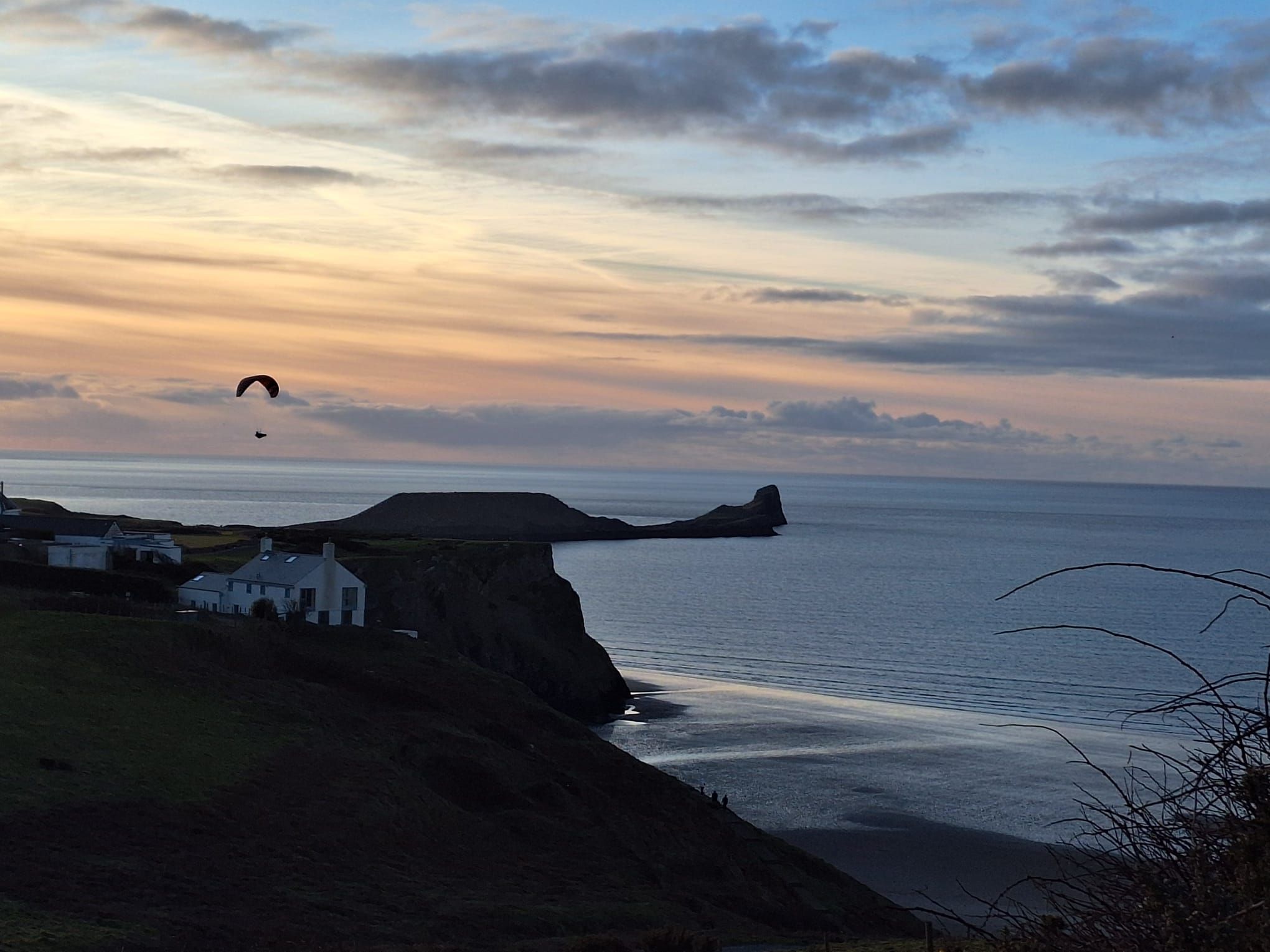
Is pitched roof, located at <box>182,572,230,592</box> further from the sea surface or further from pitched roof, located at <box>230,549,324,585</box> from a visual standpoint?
the sea surface

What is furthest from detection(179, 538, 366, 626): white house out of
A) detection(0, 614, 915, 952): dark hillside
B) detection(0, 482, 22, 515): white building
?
detection(0, 482, 22, 515): white building

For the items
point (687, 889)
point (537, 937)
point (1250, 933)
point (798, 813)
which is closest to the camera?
point (1250, 933)

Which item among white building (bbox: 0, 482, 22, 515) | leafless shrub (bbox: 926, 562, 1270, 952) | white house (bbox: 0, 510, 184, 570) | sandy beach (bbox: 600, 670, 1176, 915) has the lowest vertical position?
sandy beach (bbox: 600, 670, 1176, 915)

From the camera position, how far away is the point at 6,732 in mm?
34031

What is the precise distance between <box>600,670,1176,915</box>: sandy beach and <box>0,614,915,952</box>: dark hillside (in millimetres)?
6001

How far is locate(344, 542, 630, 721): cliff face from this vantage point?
3027 inches

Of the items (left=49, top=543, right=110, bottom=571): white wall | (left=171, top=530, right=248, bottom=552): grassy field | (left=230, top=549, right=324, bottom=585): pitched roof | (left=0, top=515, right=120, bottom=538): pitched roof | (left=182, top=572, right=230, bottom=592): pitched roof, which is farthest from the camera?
(left=171, top=530, right=248, bottom=552): grassy field

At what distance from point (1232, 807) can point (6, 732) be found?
35083 millimetres

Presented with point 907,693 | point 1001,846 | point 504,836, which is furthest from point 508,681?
point 907,693

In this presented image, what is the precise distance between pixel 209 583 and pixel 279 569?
4226 millimetres

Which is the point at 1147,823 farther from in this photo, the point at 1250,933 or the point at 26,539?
the point at 26,539

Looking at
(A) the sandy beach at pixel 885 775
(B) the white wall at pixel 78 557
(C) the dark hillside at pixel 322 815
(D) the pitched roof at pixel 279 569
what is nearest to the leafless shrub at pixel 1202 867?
(C) the dark hillside at pixel 322 815

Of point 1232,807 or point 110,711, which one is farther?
point 110,711

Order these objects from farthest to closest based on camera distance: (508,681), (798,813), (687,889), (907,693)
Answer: (907,693)
(508,681)
(798,813)
(687,889)
